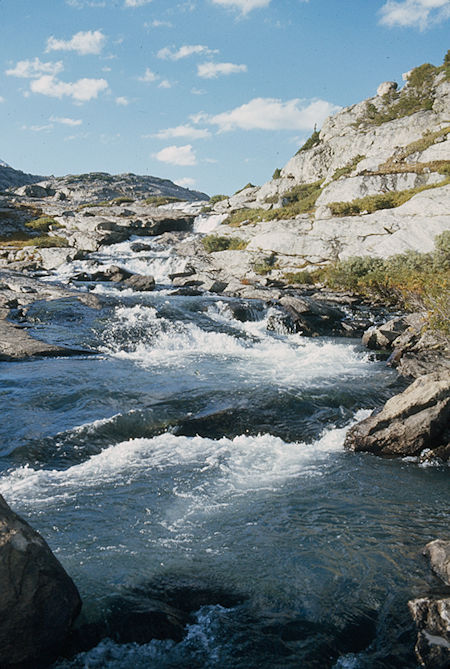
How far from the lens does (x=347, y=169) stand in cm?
5781

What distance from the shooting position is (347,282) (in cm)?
3098

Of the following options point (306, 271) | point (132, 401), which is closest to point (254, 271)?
point (306, 271)

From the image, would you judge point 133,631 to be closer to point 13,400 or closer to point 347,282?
point 13,400

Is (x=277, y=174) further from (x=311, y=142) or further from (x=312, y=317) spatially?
(x=312, y=317)

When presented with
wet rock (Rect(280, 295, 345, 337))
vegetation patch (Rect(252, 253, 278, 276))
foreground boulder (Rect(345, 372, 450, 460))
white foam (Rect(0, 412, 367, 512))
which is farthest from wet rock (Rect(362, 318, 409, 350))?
vegetation patch (Rect(252, 253, 278, 276))

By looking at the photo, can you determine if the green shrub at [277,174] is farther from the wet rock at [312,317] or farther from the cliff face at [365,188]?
the wet rock at [312,317]

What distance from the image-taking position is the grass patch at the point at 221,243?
41.8 meters

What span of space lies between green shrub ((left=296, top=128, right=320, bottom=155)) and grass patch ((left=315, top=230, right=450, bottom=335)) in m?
48.8

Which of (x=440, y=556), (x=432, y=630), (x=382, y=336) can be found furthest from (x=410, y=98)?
(x=432, y=630)

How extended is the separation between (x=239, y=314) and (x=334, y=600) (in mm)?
19077

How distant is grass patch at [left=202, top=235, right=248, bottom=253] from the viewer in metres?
41.8

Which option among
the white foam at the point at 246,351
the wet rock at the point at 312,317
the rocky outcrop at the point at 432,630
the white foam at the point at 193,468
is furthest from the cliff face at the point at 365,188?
the rocky outcrop at the point at 432,630

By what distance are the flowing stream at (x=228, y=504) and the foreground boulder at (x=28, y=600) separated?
1.17 ft

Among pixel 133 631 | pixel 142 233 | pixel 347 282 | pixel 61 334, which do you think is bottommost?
pixel 133 631
